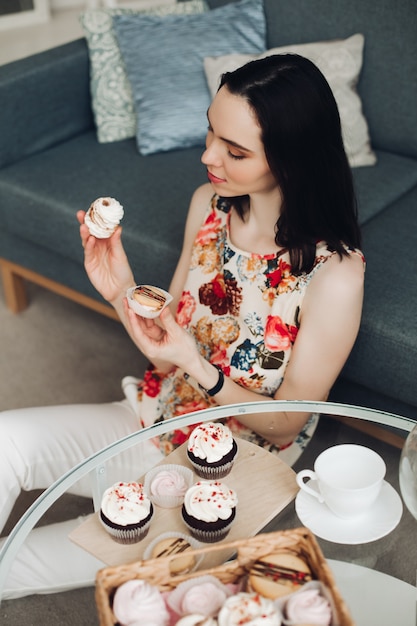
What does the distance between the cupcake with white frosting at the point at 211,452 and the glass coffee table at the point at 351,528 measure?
0.05 metres

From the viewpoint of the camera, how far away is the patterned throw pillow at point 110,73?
2.56 meters

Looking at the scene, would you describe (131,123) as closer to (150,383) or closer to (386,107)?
(386,107)

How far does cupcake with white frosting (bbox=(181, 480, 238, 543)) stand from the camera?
1097 millimetres

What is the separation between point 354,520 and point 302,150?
2.10ft

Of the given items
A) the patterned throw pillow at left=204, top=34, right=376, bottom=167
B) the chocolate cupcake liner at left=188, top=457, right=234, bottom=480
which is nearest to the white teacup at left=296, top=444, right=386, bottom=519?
the chocolate cupcake liner at left=188, top=457, right=234, bottom=480

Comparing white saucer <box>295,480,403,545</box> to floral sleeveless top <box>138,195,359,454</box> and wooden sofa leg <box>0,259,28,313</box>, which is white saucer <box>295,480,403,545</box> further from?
wooden sofa leg <box>0,259,28,313</box>

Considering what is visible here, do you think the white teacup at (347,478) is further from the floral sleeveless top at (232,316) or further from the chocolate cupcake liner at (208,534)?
the floral sleeveless top at (232,316)

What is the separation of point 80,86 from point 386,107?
106 centimetres

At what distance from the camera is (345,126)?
2.28 m

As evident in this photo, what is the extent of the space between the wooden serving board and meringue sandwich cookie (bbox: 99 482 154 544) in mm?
14

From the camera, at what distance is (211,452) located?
1.20m

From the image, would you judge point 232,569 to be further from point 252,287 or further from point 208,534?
point 252,287

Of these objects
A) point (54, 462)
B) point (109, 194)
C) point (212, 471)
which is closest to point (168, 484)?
point (212, 471)

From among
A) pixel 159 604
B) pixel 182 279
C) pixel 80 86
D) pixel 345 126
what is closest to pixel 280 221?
pixel 182 279
